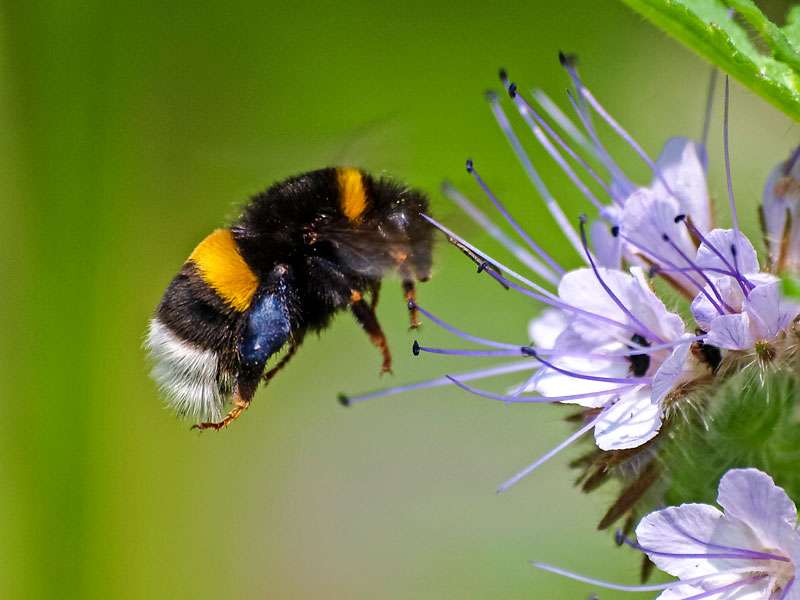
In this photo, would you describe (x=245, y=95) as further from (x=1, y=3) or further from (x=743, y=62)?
(x=743, y=62)

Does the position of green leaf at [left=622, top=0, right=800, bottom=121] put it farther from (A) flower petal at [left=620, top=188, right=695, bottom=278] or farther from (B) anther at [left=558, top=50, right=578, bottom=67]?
→ (B) anther at [left=558, top=50, right=578, bottom=67]

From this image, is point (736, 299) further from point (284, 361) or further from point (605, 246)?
point (284, 361)

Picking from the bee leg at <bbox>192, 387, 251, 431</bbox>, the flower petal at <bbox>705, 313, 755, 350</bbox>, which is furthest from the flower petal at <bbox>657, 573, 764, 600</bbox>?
the bee leg at <bbox>192, 387, 251, 431</bbox>

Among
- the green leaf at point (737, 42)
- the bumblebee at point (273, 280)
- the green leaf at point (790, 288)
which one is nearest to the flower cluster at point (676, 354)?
the bumblebee at point (273, 280)

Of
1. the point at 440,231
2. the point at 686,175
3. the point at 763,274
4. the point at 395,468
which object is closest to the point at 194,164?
the point at 395,468

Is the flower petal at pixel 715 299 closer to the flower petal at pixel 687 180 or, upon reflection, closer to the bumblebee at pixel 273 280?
the flower petal at pixel 687 180

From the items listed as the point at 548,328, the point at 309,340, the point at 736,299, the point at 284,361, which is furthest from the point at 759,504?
the point at 309,340
